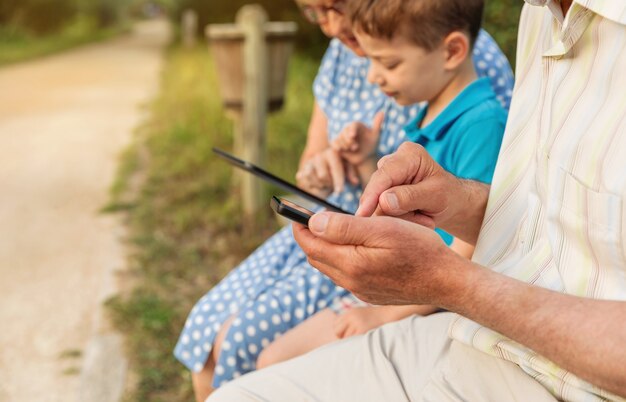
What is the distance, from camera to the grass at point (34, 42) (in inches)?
618

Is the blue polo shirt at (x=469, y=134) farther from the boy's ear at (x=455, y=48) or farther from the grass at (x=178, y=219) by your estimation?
the grass at (x=178, y=219)

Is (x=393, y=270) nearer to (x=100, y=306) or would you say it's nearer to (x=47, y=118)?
(x=100, y=306)

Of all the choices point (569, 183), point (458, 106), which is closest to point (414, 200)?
point (569, 183)

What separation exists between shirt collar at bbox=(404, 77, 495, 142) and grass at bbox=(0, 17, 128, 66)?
1396 centimetres

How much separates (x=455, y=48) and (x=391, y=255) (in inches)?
36.5

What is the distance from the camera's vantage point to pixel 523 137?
1.52 m

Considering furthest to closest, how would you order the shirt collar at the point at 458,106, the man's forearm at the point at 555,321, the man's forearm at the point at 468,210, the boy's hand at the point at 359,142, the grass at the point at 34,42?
the grass at the point at 34,42
the boy's hand at the point at 359,142
the shirt collar at the point at 458,106
the man's forearm at the point at 468,210
the man's forearm at the point at 555,321

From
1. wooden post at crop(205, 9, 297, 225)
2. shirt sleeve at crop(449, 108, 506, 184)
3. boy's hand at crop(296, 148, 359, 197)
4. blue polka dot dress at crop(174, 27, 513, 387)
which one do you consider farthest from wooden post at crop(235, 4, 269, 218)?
shirt sleeve at crop(449, 108, 506, 184)

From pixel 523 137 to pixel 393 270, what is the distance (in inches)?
18.6

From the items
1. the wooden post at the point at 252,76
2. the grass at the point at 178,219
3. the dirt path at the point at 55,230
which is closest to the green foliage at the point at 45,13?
the dirt path at the point at 55,230

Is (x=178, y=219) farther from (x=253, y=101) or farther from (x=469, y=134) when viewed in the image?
(x=469, y=134)

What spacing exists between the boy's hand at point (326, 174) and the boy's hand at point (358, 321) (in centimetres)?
46

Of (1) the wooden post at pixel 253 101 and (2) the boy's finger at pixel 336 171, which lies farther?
(1) the wooden post at pixel 253 101

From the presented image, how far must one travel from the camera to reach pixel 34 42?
1881 cm
